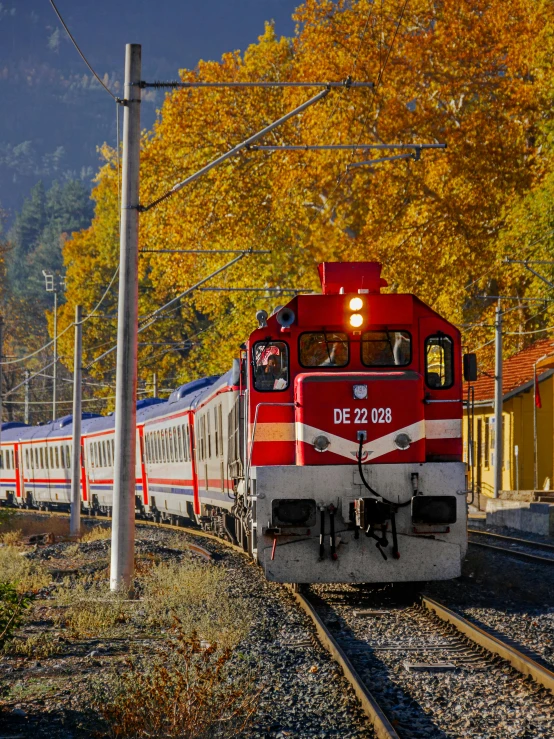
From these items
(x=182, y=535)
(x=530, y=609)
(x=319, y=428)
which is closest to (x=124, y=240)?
(x=319, y=428)

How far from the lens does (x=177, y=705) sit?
24.6ft

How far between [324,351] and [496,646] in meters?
4.48

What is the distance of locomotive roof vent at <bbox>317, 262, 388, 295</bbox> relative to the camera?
13.6 metres

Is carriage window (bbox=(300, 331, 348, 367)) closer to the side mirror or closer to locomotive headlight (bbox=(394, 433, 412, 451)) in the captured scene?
locomotive headlight (bbox=(394, 433, 412, 451))

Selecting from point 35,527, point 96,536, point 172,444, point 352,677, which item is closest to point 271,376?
point 352,677

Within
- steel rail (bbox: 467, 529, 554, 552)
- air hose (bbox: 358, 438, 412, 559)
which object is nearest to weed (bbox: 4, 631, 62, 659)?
air hose (bbox: 358, 438, 412, 559)

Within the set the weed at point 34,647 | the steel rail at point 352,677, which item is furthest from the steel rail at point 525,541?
the weed at point 34,647

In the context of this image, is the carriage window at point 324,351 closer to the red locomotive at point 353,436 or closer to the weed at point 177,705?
the red locomotive at point 353,436

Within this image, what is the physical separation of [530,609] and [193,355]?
172 feet

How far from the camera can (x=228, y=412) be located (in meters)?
18.4

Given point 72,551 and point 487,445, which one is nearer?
point 72,551

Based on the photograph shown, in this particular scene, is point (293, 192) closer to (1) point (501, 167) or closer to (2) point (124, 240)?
(1) point (501, 167)

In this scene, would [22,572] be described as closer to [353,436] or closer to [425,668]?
[353,436]

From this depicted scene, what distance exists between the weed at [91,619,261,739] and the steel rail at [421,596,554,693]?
2.24m
